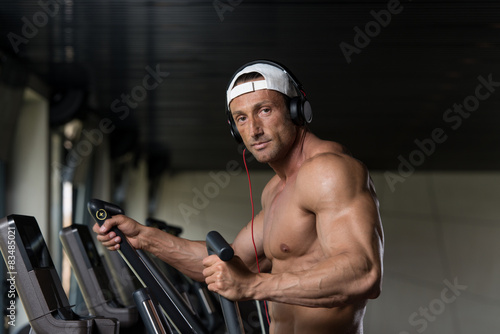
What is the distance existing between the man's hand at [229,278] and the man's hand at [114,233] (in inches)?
27.7

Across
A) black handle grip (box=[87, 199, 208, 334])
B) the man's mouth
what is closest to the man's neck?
the man's mouth

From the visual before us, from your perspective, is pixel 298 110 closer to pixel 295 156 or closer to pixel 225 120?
pixel 295 156

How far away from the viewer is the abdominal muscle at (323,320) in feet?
6.40

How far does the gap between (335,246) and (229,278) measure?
32cm

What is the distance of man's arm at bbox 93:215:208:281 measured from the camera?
7.45 ft

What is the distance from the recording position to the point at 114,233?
7.19 ft

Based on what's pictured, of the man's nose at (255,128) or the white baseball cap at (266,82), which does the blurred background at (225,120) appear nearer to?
the white baseball cap at (266,82)

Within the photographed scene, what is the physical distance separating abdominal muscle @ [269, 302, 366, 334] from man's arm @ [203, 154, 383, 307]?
0.78ft

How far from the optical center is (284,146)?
2.05 m

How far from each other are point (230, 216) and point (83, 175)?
18.6ft

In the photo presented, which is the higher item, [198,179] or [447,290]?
[198,179]

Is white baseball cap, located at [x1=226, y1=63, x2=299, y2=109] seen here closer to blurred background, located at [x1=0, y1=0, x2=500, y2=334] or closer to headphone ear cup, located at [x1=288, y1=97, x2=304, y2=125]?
headphone ear cup, located at [x1=288, y1=97, x2=304, y2=125]

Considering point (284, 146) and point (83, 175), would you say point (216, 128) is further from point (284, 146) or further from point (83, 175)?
point (284, 146)

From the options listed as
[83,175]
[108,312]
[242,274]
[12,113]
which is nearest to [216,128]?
[83,175]
